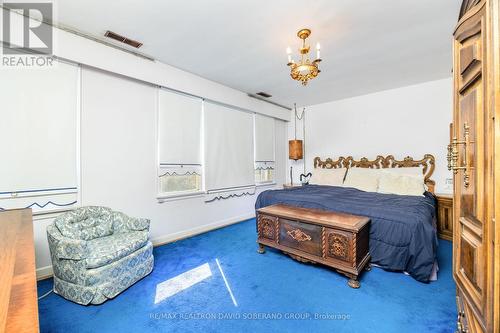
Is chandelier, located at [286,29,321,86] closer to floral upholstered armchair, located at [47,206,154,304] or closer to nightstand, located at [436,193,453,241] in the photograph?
floral upholstered armchair, located at [47,206,154,304]

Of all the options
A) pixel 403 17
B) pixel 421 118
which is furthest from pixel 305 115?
pixel 403 17

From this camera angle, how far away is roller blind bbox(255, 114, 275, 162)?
485 centimetres

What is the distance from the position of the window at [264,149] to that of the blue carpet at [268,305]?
8.66 feet

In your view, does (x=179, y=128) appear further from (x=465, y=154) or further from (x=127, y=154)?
(x=465, y=154)

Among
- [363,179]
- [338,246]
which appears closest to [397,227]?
[338,246]

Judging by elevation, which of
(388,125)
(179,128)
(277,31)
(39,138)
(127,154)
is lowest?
(127,154)

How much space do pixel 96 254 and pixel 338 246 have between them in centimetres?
223

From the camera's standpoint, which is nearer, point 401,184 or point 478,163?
point 478,163

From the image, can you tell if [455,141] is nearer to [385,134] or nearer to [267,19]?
[267,19]

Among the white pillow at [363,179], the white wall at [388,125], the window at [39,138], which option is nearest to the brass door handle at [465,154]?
the white pillow at [363,179]

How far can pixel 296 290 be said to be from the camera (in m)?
2.07

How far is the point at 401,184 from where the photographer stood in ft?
10.9

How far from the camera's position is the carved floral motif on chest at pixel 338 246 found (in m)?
2.15

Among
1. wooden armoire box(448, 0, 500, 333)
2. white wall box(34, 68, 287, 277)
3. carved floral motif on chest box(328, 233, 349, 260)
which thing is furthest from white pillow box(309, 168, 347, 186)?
wooden armoire box(448, 0, 500, 333)
